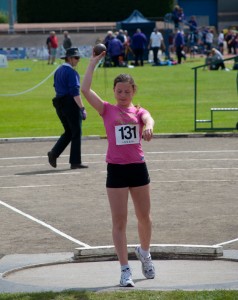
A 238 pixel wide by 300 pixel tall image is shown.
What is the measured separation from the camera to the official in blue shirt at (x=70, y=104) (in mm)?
18141

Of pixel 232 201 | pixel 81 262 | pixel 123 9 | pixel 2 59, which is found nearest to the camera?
pixel 81 262

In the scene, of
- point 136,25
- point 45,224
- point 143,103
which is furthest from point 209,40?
point 45,224

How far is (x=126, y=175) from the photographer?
9828 millimetres

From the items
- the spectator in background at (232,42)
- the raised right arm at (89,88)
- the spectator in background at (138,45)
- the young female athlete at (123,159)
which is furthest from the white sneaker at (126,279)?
the spectator in background at (232,42)

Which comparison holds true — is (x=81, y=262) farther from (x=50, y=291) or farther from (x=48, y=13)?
(x=48, y=13)

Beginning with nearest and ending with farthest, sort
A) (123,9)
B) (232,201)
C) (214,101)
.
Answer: (232,201) < (214,101) < (123,9)

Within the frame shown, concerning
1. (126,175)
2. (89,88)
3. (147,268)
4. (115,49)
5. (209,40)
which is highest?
(89,88)

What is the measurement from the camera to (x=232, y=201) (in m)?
15.1

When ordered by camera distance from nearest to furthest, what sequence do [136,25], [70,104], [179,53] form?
[70,104] → [179,53] → [136,25]

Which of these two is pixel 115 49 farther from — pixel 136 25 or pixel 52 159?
pixel 52 159

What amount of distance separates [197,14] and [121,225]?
263 ft

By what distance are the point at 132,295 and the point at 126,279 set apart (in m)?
0.69

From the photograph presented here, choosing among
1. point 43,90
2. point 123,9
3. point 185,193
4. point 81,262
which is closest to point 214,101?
point 43,90

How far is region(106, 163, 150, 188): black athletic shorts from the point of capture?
9.82 m
